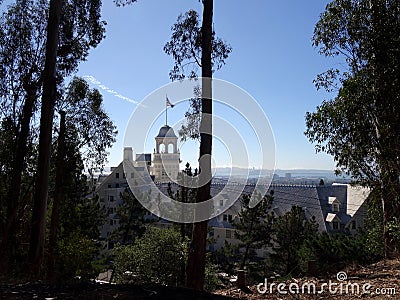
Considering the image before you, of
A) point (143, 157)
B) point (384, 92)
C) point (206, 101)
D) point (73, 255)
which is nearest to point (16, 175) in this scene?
point (143, 157)

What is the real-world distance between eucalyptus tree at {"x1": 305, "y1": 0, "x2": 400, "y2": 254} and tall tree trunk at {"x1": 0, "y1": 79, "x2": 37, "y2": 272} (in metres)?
5.92

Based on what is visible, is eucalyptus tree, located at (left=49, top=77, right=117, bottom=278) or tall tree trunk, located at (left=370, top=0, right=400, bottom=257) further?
eucalyptus tree, located at (left=49, top=77, right=117, bottom=278)

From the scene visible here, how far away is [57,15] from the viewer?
7578mm

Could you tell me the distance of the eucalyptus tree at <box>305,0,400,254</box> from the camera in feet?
17.5

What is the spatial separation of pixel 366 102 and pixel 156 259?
27.6 feet

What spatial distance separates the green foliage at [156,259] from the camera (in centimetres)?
1170

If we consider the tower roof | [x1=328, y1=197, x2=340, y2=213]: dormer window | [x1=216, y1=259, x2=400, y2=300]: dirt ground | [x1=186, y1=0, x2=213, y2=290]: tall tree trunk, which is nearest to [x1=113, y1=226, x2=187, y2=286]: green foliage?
the tower roof

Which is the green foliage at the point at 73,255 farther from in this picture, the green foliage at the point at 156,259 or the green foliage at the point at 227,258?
the green foliage at the point at 227,258

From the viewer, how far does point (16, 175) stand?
8508mm

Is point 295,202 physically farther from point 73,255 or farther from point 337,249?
point 73,255

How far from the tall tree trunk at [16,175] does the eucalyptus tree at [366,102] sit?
592cm

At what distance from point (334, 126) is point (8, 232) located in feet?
23.2

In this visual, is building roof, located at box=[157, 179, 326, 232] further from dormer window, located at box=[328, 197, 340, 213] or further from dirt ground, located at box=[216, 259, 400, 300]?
dirt ground, located at box=[216, 259, 400, 300]

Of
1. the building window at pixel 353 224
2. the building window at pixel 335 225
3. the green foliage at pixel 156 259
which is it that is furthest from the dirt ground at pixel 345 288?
the building window at pixel 335 225
